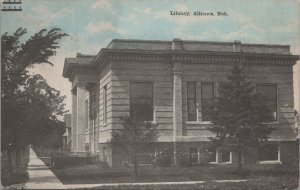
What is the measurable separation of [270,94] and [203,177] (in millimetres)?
6461

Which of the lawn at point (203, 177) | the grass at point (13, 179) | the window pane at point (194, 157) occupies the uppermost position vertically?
the window pane at point (194, 157)

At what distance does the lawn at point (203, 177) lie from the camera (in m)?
15.8

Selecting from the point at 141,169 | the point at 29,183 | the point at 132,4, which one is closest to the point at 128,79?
the point at 141,169

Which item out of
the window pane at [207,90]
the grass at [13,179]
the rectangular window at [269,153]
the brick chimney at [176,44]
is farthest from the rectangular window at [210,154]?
the grass at [13,179]

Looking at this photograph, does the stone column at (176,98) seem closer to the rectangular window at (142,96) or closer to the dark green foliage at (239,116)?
the rectangular window at (142,96)

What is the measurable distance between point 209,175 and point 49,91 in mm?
6696

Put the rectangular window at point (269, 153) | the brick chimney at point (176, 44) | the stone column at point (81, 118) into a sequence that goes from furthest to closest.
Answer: the stone column at point (81, 118) → the rectangular window at point (269, 153) → the brick chimney at point (176, 44)

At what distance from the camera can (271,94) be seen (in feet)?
72.6

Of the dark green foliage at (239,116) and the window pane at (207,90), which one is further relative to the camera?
the window pane at (207,90)

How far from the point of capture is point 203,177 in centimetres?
1767

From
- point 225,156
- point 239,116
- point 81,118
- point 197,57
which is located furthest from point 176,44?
point 81,118

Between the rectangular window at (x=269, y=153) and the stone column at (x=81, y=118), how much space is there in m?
10.4

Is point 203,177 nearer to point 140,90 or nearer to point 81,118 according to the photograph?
point 140,90

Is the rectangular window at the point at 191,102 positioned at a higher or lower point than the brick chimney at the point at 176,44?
lower
